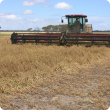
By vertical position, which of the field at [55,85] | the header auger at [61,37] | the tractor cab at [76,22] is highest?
the tractor cab at [76,22]

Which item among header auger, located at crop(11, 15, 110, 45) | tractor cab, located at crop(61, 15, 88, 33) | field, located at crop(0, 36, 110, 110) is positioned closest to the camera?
field, located at crop(0, 36, 110, 110)

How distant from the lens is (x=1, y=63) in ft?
21.1

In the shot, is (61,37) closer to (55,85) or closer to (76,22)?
(76,22)

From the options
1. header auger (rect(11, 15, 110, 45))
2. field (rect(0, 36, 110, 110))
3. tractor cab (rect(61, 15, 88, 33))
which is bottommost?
field (rect(0, 36, 110, 110))

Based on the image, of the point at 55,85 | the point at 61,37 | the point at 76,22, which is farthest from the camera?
the point at 76,22

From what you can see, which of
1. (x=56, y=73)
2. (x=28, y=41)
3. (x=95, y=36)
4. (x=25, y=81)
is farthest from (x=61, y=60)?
(x=28, y=41)

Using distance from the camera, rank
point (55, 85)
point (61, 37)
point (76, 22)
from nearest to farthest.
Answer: point (55, 85)
point (61, 37)
point (76, 22)

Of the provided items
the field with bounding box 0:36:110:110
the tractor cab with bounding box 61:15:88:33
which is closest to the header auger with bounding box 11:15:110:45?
the tractor cab with bounding box 61:15:88:33

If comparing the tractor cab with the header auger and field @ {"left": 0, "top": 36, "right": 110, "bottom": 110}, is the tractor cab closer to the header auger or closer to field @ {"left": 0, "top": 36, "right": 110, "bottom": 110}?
the header auger

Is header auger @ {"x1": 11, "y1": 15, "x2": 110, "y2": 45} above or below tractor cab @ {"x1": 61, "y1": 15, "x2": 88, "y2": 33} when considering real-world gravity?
below

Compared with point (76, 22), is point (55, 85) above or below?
below

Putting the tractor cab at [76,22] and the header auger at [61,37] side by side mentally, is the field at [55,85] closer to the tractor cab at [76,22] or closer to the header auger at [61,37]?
the header auger at [61,37]

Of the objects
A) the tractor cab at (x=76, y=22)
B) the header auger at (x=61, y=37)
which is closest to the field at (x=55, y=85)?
the header auger at (x=61, y=37)

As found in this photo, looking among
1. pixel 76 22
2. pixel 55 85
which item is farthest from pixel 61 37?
pixel 55 85
